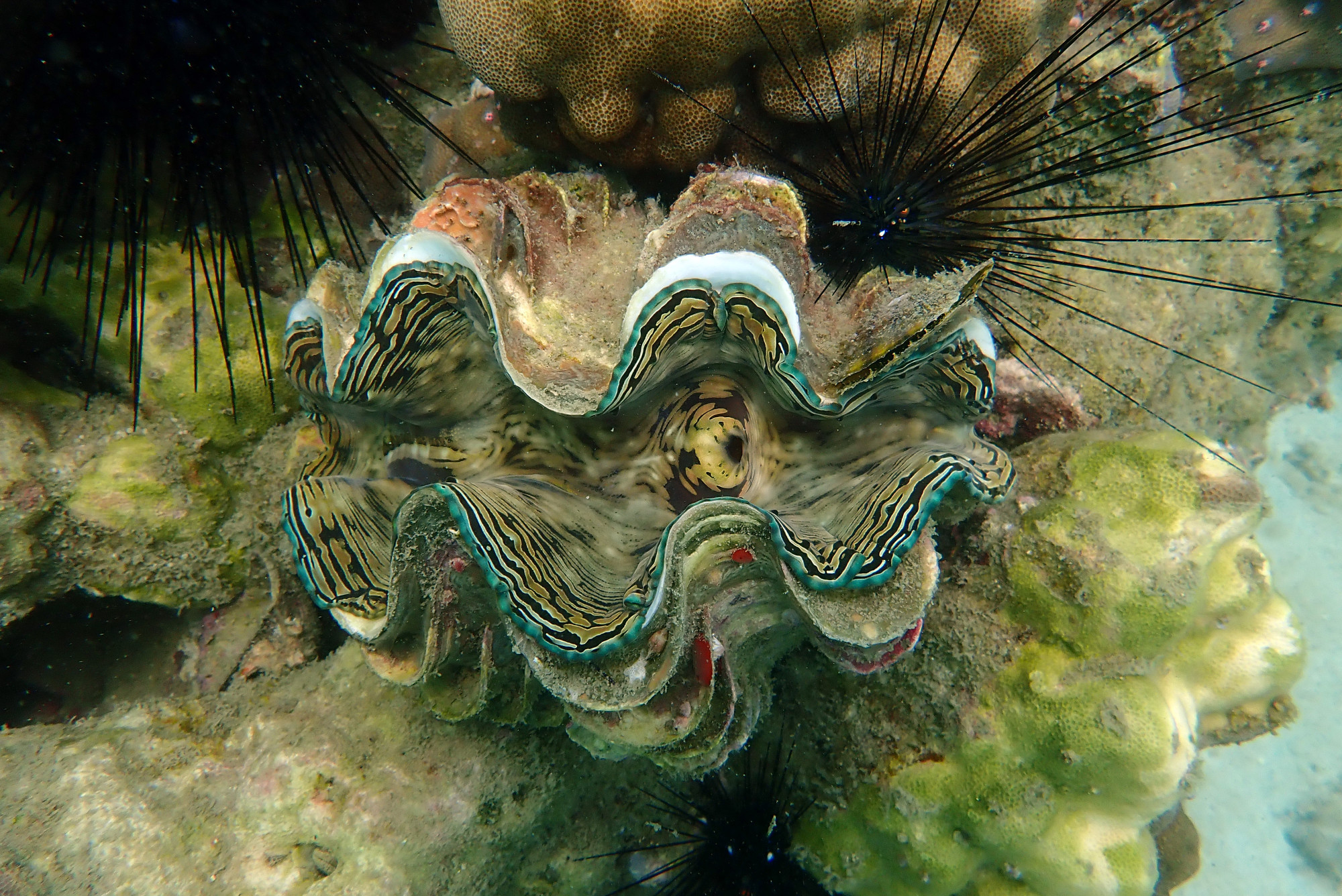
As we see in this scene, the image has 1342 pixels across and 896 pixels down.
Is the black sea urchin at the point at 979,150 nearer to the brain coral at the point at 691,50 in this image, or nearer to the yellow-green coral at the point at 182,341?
the brain coral at the point at 691,50

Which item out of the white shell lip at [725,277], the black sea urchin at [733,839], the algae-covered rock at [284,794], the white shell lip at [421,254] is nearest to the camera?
the white shell lip at [725,277]

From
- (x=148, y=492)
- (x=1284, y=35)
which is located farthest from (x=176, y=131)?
(x=1284, y=35)

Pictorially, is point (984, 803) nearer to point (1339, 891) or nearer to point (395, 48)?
point (395, 48)

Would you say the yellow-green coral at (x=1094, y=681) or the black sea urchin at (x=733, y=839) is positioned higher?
the yellow-green coral at (x=1094, y=681)

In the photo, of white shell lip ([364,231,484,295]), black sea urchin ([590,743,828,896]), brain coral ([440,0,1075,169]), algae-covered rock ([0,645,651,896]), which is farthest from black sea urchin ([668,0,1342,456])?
black sea urchin ([590,743,828,896])

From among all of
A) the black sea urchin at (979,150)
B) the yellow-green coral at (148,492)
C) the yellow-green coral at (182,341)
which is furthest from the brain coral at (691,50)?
the yellow-green coral at (148,492)

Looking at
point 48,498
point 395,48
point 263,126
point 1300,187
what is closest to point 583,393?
point 263,126

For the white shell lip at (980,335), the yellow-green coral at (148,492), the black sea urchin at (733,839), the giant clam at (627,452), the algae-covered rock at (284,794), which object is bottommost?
the black sea urchin at (733,839)
